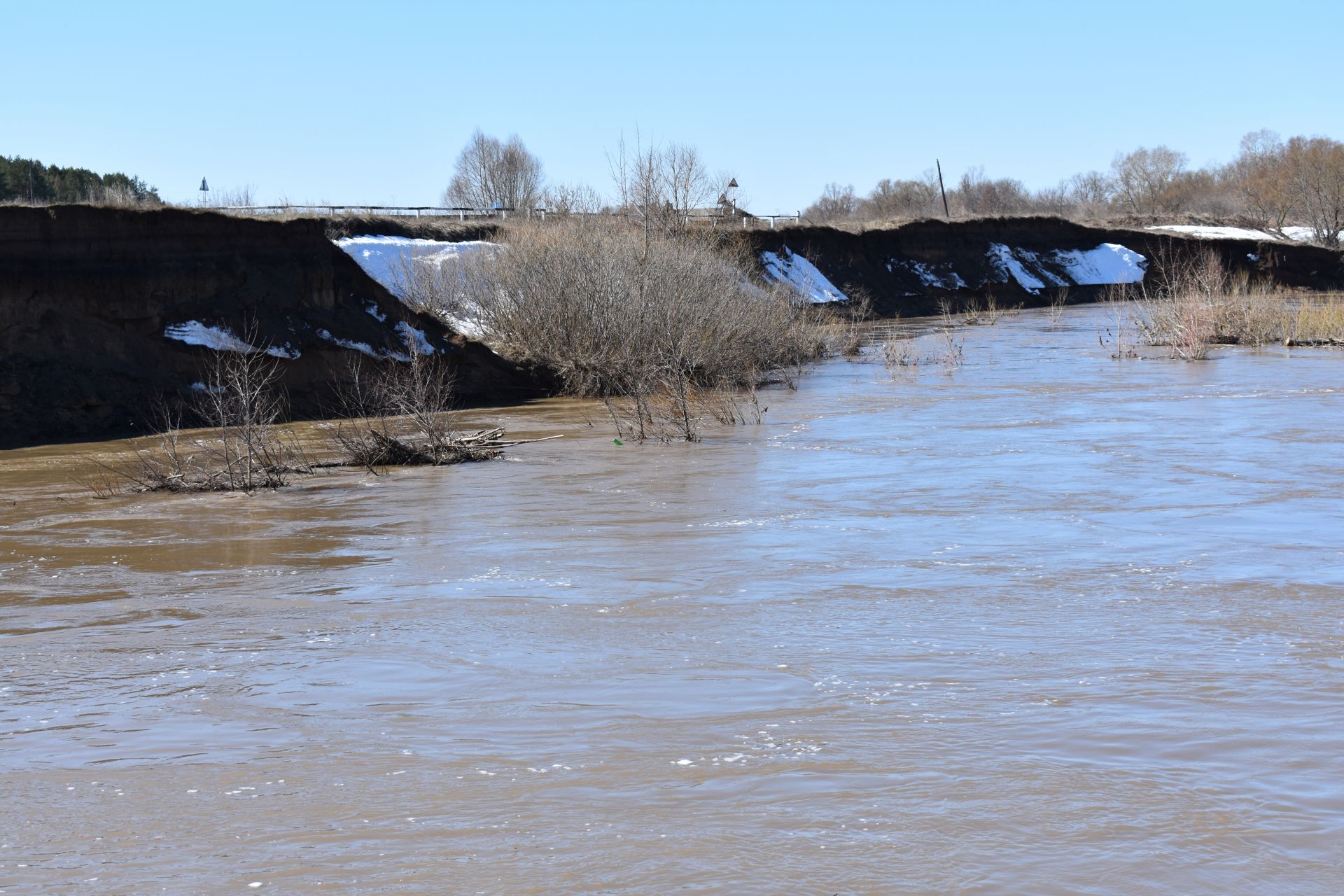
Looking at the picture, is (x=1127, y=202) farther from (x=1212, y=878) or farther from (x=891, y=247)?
(x=1212, y=878)

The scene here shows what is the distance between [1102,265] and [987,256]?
6.97m

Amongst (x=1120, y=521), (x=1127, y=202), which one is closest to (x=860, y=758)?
(x=1120, y=521)

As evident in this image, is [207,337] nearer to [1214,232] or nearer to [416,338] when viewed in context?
[416,338]

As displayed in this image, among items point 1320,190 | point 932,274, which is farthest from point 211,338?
point 1320,190

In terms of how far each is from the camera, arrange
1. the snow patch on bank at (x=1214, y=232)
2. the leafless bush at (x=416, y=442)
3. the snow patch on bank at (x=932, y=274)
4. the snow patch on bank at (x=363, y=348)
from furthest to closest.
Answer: the snow patch on bank at (x=1214, y=232) < the snow patch on bank at (x=932, y=274) < the snow patch on bank at (x=363, y=348) < the leafless bush at (x=416, y=442)

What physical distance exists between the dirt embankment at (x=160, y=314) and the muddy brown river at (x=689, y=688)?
7.70 metres

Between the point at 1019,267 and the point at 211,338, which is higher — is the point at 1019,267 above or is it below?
above

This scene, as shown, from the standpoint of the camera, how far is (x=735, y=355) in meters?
25.9

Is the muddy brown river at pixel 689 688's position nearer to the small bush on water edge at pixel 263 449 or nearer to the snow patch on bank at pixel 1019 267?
the small bush on water edge at pixel 263 449

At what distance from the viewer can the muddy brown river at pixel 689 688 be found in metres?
4.82

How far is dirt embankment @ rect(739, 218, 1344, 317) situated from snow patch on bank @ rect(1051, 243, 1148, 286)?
25 centimetres

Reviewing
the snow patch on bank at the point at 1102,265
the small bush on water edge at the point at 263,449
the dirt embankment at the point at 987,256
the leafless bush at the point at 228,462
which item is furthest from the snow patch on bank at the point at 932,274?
the leafless bush at the point at 228,462

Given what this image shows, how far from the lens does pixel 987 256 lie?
62.9m

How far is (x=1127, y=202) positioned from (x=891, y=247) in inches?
2949
